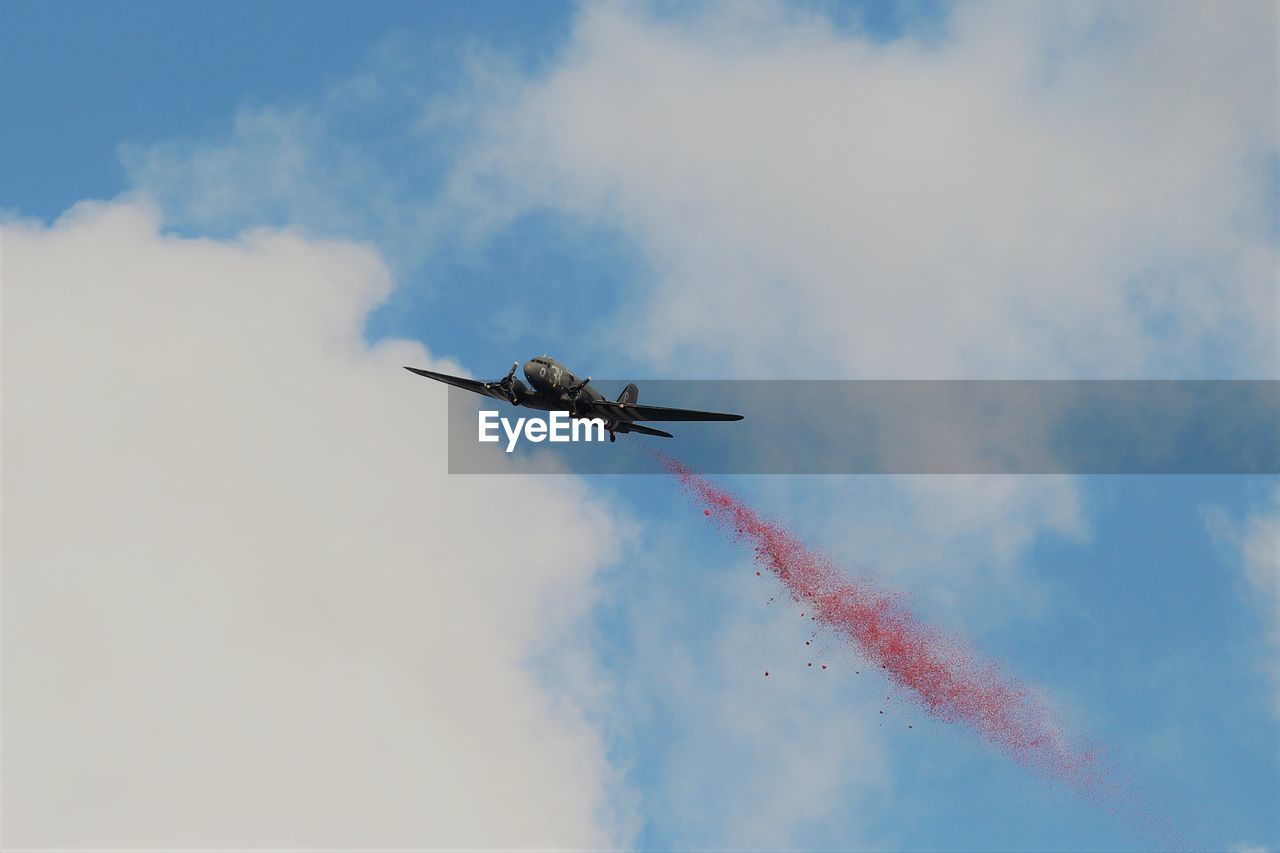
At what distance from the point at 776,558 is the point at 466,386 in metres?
36.0

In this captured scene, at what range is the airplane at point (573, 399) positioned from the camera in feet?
536

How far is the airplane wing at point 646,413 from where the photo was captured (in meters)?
166

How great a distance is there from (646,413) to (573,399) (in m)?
6.94

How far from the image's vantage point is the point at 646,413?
169 meters

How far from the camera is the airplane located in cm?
16338

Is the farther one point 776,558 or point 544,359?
point 776,558

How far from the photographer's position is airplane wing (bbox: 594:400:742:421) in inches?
6540

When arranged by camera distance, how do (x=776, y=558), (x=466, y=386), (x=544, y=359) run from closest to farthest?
(x=544, y=359) < (x=466, y=386) < (x=776, y=558)

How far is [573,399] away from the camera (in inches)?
6545

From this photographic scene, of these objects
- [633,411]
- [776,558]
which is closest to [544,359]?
[633,411]

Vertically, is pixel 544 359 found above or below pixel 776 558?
above

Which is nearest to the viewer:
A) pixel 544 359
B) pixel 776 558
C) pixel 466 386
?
pixel 544 359

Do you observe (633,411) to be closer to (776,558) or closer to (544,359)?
(544,359)

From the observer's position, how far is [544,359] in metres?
163
